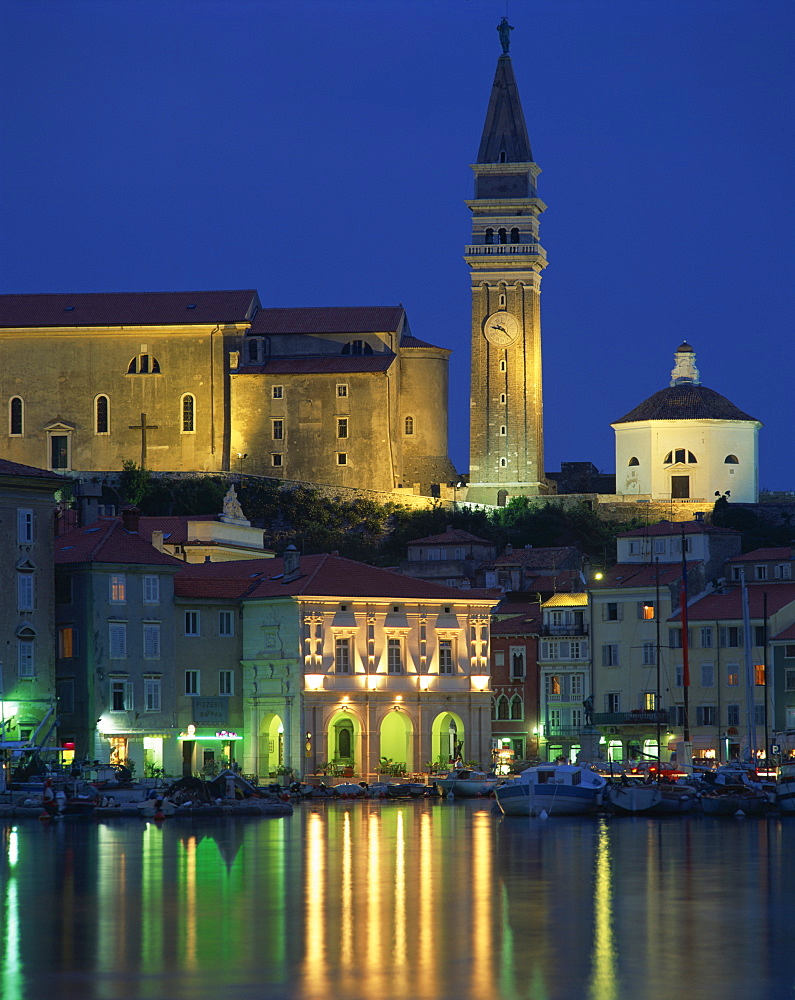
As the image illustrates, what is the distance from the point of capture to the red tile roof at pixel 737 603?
8669cm

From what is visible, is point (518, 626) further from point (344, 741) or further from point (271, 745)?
point (271, 745)

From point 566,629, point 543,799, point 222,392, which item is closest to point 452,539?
point 566,629

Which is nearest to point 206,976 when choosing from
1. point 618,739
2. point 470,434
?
point 618,739

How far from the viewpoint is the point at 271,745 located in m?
82.8

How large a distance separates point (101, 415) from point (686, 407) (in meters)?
36.1

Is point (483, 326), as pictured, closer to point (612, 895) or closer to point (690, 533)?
point (690, 533)

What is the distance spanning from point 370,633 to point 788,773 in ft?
64.2

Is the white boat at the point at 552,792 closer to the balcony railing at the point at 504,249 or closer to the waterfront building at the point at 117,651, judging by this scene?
the waterfront building at the point at 117,651

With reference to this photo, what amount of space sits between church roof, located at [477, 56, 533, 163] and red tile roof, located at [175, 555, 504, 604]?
6649 cm

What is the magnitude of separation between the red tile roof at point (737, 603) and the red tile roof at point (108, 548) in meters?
20.3

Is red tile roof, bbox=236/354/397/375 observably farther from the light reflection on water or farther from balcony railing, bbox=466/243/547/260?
the light reflection on water

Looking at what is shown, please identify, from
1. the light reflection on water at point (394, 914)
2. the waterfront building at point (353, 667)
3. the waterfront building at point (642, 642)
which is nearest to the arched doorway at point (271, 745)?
the waterfront building at point (353, 667)

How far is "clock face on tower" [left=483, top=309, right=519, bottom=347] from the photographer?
146 m

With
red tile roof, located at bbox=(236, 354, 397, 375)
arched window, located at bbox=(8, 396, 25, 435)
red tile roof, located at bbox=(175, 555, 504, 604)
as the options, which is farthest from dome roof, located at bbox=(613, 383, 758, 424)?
red tile roof, located at bbox=(175, 555, 504, 604)
